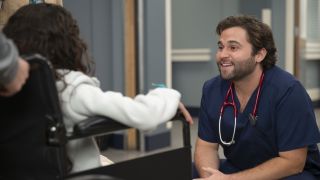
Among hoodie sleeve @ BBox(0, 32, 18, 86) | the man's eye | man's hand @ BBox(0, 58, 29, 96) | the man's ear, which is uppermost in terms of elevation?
hoodie sleeve @ BBox(0, 32, 18, 86)

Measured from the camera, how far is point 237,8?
530 cm

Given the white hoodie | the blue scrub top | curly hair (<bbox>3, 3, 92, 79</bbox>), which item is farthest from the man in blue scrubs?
curly hair (<bbox>3, 3, 92, 79</bbox>)

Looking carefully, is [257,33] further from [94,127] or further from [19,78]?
[19,78]

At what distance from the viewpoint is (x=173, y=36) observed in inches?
218

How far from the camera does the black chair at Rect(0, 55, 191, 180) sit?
3.24 ft

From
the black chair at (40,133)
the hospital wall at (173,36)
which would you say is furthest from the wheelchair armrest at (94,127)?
the hospital wall at (173,36)

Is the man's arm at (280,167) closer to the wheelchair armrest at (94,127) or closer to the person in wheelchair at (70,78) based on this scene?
the person in wheelchair at (70,78)

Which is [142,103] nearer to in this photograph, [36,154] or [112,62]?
[36,154]

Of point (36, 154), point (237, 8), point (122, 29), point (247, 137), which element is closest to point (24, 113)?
point (36, 154)

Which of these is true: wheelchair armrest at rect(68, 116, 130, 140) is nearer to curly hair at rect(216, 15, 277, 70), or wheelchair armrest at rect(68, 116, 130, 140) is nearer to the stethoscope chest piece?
the stethoscope chest piece

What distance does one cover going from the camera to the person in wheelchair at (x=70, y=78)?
1071 mm

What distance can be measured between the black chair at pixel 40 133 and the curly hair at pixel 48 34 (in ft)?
0.39

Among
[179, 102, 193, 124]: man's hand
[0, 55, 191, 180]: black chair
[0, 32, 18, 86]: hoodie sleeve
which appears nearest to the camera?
[0, 32, 18, 86]: hoodie sleeve

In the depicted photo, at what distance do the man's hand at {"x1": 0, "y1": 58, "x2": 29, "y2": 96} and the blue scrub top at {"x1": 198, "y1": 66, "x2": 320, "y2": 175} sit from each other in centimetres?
96
